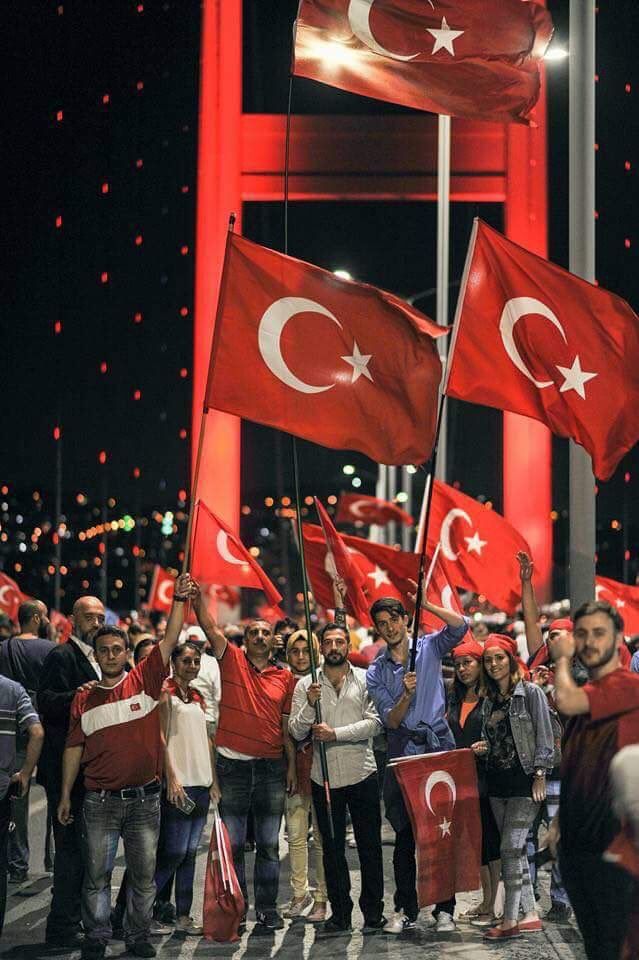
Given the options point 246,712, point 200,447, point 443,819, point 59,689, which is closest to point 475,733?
point 443,819

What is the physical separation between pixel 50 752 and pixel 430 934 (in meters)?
2.10

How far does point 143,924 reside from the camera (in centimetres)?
759

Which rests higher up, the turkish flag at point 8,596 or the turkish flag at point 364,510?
the turkish flag at point 364,510

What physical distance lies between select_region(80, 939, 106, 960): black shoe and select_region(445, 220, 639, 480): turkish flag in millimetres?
3143

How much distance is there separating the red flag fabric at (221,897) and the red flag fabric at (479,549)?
148 inches

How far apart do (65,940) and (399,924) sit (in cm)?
164

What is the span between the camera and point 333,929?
8188 millimetres

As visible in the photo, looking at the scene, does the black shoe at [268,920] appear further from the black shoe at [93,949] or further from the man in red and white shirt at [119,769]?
the black shoe at [93,949]

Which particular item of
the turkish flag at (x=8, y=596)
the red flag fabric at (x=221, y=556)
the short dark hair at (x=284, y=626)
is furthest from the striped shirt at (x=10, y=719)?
the turkish flag at (x=8, y=596)

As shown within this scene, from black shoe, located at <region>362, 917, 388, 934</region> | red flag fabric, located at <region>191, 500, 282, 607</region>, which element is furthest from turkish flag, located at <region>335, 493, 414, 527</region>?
black shoe, located at <region>362, 917, 388, 934</region>

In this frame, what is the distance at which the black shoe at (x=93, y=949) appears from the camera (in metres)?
7.38

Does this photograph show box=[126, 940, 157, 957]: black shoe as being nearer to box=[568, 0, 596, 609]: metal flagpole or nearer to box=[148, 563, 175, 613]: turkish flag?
box=[568, 0, 596, 609]: metal flagpole

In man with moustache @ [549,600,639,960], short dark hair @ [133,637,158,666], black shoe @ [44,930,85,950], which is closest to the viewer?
man with moustache @ [549,600,639,960]

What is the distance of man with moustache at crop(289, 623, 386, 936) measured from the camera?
26.8 feet
